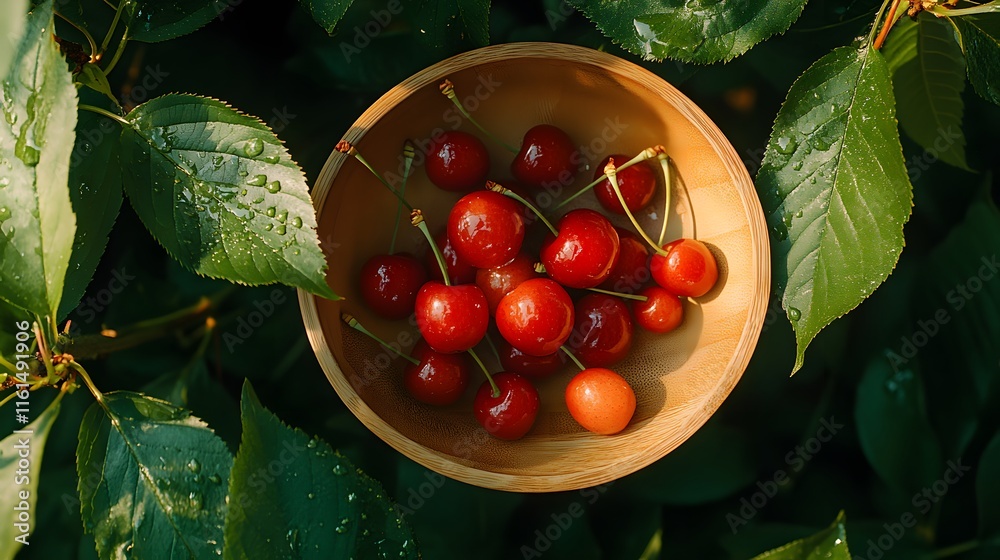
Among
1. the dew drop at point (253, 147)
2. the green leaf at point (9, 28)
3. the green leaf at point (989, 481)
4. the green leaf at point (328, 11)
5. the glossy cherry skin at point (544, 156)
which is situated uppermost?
the green leaf at point (9, 28)

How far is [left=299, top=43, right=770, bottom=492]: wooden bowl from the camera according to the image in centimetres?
87

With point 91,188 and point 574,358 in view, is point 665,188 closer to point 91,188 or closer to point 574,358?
point 574,358

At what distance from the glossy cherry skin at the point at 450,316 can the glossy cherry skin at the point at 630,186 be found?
237mm

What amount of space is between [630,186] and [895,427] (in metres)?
0.62

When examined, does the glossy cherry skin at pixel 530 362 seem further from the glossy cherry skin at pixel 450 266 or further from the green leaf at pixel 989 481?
the green leaf at pixel 989 481

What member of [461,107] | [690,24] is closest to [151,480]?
[461,107]

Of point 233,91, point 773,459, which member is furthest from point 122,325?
point 773,459

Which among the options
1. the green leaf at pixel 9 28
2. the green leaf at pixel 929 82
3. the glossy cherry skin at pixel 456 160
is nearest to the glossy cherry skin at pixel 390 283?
the glossy cherry skin at pixel 456 160

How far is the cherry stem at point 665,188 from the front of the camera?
96cm

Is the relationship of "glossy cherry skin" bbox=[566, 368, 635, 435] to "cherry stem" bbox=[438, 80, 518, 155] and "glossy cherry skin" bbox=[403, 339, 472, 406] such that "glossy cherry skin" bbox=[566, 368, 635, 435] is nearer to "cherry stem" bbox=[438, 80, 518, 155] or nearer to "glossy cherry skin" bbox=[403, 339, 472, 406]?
"glossy cherry skin" bbox=[403, 339, 472, 406]

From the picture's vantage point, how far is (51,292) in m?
0.67

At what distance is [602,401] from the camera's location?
0.92 m

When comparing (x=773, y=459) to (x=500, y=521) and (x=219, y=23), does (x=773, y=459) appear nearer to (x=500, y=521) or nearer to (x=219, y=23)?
(x=500, y=521)

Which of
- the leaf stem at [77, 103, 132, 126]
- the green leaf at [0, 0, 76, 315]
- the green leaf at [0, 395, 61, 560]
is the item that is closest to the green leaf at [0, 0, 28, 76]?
the green leaf at [0, 0, 76, 315]
